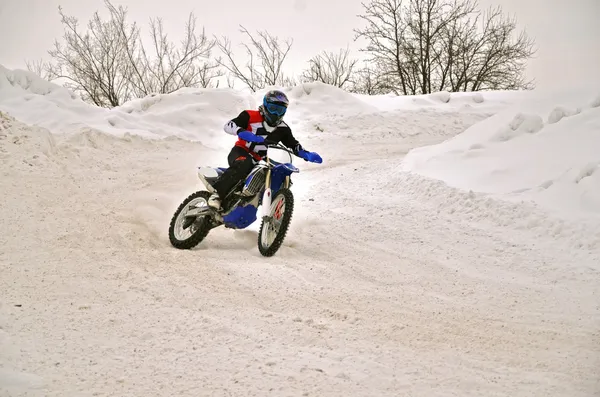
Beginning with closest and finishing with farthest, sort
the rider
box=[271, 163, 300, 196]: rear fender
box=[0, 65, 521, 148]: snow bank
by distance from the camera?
box=[271, 163, 300, 196]: rear fender, the rider, box=[0, 65, 521, 148]: snow bank

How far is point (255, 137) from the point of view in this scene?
226 inches

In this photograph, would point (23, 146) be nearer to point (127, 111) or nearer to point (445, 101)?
point (127, 111)

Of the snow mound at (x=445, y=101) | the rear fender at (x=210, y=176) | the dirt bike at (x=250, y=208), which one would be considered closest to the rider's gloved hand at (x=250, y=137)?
the dirt bike at (x=250, y=208)

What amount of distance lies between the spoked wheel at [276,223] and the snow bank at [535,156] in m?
3.17

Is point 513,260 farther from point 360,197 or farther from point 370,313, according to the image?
point 360,197

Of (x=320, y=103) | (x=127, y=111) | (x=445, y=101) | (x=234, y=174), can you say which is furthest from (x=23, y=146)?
(x=445, y=101)

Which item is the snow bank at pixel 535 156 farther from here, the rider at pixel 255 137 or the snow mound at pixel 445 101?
the snow mound at pixel 445 101

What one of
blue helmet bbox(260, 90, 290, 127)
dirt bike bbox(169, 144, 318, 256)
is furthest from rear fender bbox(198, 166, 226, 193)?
blue helmet bbox(260, 90, 290, 127)

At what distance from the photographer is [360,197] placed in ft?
27.6

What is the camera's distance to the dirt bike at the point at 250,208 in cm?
568

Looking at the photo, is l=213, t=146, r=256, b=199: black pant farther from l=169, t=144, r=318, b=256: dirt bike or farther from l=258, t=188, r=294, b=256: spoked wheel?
l=258, t=188, r=294, b=256: spoked wheel

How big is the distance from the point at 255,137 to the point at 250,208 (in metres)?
0.90

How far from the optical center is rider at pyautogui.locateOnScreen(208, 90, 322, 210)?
6074 mm

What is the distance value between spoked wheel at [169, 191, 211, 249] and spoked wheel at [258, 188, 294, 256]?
748 mm
